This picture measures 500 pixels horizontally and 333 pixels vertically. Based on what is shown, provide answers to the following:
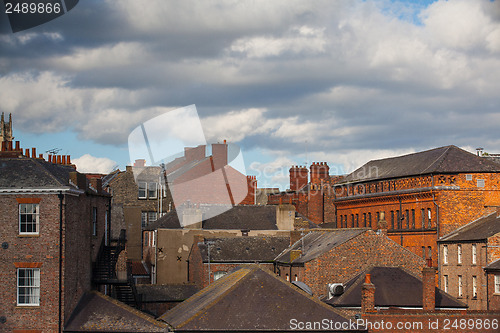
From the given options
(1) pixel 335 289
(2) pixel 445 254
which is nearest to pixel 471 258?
(2) pixel 445 254

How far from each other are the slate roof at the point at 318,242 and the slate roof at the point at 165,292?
7751 mm

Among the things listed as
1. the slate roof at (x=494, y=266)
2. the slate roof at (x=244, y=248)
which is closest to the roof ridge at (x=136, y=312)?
the slate roof at (x=244, y=248)

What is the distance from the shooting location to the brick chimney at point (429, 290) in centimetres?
4344

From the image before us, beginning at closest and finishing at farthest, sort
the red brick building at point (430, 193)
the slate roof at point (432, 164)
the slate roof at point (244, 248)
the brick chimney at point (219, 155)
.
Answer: the slate roof at point (244, 248) → the red brick building at point (430, 193) → the slate roof at point (432, 164) → the brick chimney at point (219, 155)

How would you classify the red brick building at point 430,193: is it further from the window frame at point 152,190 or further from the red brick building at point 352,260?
the window frame at point 152,190

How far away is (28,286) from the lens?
1412 inches

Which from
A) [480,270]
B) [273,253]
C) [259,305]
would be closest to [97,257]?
[259,305]

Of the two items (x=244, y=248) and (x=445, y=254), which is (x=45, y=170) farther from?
(x=445, y=254)

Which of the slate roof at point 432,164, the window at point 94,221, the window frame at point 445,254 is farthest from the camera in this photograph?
the slate roof at point 432,164

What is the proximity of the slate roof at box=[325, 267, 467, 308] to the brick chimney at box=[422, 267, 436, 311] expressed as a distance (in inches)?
62.0

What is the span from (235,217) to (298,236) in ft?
35.6

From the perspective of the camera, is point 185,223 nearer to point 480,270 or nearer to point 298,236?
point 298,236

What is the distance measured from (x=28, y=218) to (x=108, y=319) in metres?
6.11

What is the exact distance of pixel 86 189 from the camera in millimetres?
39531
